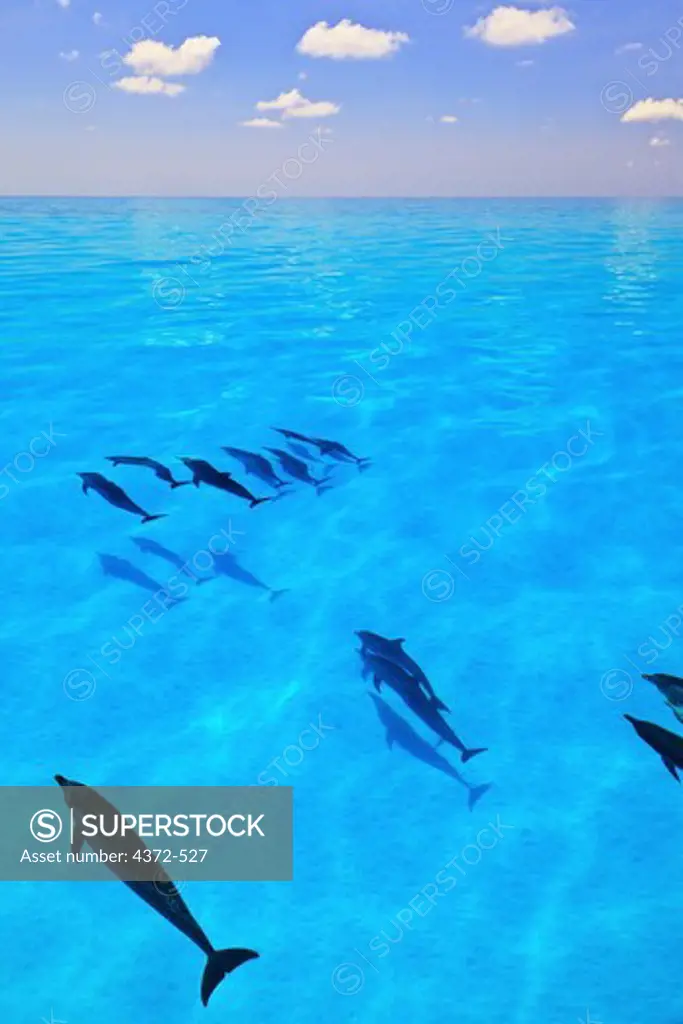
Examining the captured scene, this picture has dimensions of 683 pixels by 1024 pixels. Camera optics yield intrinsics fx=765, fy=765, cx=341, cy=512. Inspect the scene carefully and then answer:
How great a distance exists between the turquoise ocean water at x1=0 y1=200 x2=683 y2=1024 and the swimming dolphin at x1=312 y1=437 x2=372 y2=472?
0.16 meters

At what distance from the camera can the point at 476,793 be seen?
5016 millimetres

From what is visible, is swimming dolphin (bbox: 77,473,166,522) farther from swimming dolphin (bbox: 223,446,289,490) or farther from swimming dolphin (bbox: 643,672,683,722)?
swimming dolphin (bbox: 643,672,683,722)

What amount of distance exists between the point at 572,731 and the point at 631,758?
0.42 m

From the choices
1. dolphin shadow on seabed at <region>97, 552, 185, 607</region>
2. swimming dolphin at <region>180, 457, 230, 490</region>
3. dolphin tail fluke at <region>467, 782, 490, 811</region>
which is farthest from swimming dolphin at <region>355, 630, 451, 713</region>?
dolphin shadow on seabed at <region>97, 552, 185, 607</region>

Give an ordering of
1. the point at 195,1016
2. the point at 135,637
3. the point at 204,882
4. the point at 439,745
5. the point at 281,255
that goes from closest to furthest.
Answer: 1. the point at 195,1016
2. the point at 204,882
3. the point at 439,745
4. the point at 135,637
5. the point at 281,255

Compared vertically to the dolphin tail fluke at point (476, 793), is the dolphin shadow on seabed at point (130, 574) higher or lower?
higher

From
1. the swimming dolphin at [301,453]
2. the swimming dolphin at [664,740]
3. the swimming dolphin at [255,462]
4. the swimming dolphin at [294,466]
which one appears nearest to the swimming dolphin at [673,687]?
the swimming dolphin at [664,740]

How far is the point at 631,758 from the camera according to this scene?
524 cm

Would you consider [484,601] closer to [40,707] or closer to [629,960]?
[629,960]

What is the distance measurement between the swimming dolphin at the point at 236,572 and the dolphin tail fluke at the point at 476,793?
101 inches

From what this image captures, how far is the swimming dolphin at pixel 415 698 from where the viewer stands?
4797mm

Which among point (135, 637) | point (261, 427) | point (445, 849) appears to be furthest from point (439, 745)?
point (261, 427)

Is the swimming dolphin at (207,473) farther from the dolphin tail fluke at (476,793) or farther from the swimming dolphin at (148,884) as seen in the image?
the swimming dolphin at (148,884)

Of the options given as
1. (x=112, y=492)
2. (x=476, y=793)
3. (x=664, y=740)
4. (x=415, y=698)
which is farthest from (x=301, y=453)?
(x=664, y=740)
